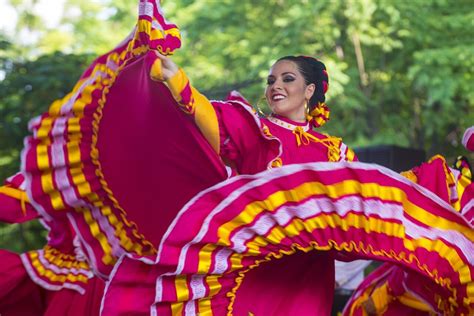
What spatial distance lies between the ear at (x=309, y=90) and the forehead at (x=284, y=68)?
0.07m

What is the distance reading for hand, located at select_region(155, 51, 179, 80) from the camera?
2.08 meters

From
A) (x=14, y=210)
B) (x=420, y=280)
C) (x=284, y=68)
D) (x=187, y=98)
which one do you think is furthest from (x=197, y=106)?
(x=14, y=210)

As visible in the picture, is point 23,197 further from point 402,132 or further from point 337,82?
point 402,132

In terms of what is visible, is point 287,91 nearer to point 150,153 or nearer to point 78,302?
point 150,153

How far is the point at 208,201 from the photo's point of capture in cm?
215

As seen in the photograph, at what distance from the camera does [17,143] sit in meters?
7.12

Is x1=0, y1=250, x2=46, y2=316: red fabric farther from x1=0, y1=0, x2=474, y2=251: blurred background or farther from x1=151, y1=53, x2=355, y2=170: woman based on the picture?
x1=0, y1=0, x2=474, y2=251: blurred background

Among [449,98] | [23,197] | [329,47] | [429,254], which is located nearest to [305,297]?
[429,254]

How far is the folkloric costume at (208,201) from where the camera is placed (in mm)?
2104

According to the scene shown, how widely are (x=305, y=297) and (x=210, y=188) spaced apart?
54 centimetres

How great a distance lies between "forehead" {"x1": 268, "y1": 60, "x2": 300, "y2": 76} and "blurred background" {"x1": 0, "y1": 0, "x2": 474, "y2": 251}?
515cm

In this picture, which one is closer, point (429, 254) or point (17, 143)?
point (429, 254)

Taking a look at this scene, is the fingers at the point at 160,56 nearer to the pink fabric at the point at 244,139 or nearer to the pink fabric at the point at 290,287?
the pink fabric at the point at 244,139

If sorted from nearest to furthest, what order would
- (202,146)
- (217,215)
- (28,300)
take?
(217,215) < (202,146) < (28,300)
